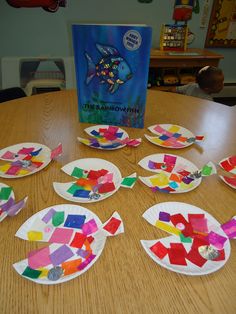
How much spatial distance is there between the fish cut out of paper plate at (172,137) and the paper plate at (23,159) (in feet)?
1.17

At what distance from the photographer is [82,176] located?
690mm

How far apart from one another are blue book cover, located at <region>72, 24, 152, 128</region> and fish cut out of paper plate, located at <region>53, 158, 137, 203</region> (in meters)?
0.25

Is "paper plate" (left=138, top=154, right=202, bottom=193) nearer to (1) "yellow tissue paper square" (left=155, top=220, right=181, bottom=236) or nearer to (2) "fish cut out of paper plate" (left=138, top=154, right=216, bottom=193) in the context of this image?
(2) "fish cut out of paper plate" (left=138, top=154, right=216, bottom=193)

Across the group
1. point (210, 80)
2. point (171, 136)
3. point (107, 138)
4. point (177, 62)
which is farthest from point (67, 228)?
point (177, 62)

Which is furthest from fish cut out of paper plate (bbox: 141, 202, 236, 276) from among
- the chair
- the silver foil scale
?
the chair

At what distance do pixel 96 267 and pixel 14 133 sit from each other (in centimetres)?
61

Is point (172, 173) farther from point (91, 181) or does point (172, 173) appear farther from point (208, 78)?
point (208, 78)

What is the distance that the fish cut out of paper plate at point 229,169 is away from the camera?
2.20 ft

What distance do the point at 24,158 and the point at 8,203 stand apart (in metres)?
0.20

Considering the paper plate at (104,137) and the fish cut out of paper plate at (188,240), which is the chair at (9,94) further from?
the fish cut out of paper plate at (188,240)

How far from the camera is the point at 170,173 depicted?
28.0 inches

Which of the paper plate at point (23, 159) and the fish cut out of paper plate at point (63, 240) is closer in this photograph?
the fish cut out of paper plate at point (63, 240)

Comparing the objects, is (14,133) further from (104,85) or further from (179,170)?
(179,170)

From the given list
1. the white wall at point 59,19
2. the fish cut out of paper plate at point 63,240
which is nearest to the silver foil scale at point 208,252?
the fish cut out of paper plate at point 63,240
